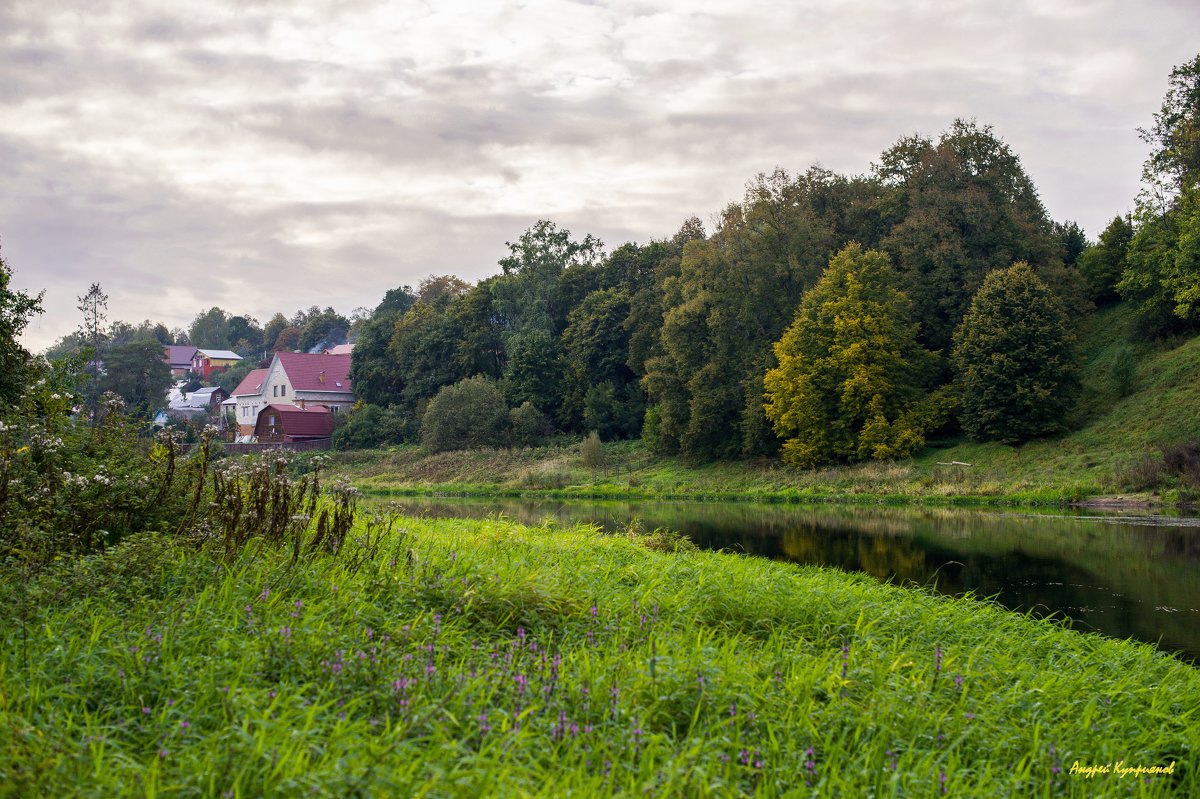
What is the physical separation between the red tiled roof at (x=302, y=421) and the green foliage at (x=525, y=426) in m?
22.5

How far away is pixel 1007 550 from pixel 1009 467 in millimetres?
17593

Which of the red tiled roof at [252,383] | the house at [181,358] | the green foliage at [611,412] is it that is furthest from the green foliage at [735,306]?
the house at [181,358]

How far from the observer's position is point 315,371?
8462cm

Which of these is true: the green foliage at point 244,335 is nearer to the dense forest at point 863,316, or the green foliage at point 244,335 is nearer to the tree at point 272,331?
the tree at point 272,331

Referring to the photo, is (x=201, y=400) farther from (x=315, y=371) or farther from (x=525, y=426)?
(x=525, y=426)

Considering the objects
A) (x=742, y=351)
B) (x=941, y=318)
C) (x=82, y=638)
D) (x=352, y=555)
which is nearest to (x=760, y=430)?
(x=742, y=351)

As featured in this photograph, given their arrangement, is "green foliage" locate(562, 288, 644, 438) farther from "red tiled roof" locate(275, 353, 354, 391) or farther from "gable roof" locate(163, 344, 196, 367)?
"gable roof" locate(163, 344, 196, 367)

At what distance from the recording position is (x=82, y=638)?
218 inches

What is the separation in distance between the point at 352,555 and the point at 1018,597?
33.0 feet

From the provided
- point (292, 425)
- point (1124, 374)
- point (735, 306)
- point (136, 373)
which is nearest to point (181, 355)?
point (136, 373)

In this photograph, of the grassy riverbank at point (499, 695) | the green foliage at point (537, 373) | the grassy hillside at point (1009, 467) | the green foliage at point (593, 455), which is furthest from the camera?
the green foliage at point (537, 373)

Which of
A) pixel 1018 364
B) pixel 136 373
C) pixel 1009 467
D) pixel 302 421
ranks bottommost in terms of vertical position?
pixel 1009 467

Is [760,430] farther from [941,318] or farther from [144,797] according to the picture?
[144,797]

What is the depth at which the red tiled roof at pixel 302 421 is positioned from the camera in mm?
73250
